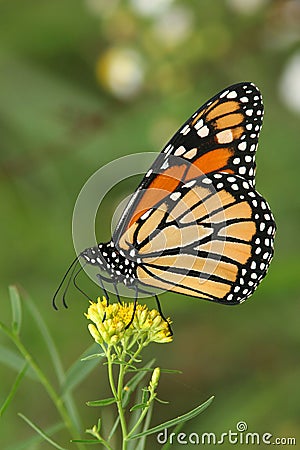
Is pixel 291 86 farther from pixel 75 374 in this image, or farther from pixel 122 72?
pixel 75 374

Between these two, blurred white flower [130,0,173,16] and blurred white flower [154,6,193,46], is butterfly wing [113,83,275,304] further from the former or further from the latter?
blurred white flower [130,0,173,16]

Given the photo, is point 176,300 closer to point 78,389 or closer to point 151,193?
point 78,389

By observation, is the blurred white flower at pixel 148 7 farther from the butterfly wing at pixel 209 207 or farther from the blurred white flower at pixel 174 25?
the butterfly wing at pixel 209 207

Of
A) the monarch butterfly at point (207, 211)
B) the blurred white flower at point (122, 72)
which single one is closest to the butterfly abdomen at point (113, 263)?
the monarch butterfly at point (207, 211)

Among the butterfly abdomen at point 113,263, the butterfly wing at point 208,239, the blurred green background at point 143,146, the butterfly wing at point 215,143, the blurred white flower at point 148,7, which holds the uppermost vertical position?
the blurred white flower at point 148,7

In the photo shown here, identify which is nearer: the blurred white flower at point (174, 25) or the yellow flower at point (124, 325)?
the yellow flower at point (124, 325)

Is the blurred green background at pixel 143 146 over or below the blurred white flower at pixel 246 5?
below

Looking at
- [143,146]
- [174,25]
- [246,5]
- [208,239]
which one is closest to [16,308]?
[208,239]

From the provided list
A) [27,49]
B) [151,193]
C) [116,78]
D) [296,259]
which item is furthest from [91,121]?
[151,193]

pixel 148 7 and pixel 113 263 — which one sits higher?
pixel 148 7
